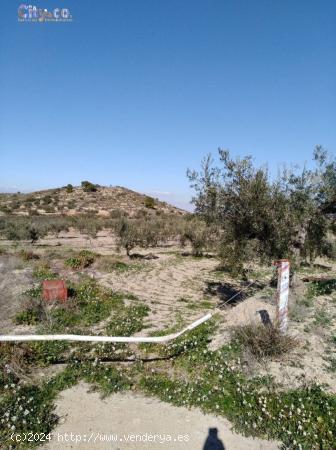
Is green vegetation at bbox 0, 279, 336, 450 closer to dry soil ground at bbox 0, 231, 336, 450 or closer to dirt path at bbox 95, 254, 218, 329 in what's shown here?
dry soil ground at bbox 0, 231, 336, 450

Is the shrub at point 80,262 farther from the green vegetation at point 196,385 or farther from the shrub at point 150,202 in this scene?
the shrub at point 150,202

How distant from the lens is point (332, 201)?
9070 mm

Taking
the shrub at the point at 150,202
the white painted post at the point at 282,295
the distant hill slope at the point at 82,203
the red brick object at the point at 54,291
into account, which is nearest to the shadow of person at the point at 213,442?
the white painted post at the point at 282,295

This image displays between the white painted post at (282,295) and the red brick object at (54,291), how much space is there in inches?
287

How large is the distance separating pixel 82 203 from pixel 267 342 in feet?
203

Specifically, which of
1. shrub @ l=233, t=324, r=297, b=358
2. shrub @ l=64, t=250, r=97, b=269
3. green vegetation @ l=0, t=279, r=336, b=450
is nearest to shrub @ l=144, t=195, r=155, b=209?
shrub @ l=64, t=250, r=97, b=269

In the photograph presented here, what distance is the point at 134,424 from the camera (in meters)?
5.06

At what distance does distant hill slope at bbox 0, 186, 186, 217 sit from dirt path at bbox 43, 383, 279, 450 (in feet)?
169

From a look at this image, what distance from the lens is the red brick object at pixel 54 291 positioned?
1094cm

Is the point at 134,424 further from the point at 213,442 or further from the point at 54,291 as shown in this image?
the point at 54,291

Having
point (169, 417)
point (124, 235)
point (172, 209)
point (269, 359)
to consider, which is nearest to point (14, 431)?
point (169, 417)

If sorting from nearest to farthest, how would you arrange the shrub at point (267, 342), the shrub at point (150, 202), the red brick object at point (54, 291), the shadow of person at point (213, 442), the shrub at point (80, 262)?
the shadow of person at point (213, 442), the shrub at point (267, 342), the red brick object at point (54, 291), the shrub at point (80, 262), the shrub at point (150, 202)

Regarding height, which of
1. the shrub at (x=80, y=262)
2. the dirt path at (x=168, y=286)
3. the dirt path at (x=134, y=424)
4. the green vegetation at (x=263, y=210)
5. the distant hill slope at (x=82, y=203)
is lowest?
the dirt path at (x=134, y=424)

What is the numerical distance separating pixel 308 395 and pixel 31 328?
744 centimetres
